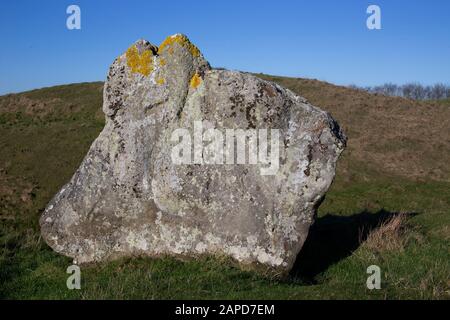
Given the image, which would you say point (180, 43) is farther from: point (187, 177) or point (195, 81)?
point (187, 177)

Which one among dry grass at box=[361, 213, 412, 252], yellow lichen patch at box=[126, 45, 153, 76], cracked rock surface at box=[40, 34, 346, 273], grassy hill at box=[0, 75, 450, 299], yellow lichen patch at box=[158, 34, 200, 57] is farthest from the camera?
dry grass at box=[361, 213, 412, 252]

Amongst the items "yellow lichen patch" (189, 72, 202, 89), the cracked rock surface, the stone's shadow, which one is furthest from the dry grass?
"yellow lichen patch" (189, 72, 202, 89)

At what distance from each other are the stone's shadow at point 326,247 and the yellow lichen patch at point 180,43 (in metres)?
4.60

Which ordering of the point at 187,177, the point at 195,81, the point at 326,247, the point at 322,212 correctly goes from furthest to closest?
the point at 322,212, the point at 326,247, the point at 195,81, the point at 187,177

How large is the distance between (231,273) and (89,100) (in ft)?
125

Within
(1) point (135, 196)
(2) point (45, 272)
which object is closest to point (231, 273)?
(1) point (135, 196)

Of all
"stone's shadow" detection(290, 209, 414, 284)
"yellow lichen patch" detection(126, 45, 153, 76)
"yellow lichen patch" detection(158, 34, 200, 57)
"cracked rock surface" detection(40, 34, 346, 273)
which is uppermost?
"yellow lichen patch" detection(158, 34, 200, 57)

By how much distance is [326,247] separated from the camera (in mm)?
12414

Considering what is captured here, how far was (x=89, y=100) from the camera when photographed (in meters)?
44.5

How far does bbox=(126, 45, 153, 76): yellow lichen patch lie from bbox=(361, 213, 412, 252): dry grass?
6.36 meters

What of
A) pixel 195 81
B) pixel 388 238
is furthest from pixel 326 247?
pixel 195 81

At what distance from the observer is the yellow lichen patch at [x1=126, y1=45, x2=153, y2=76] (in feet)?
36.6

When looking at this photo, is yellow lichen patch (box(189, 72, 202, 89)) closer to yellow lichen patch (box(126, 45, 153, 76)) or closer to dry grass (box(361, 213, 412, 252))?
yellow lichen patch (box(126, 45, 153, 76))

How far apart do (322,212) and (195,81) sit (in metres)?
11.2
